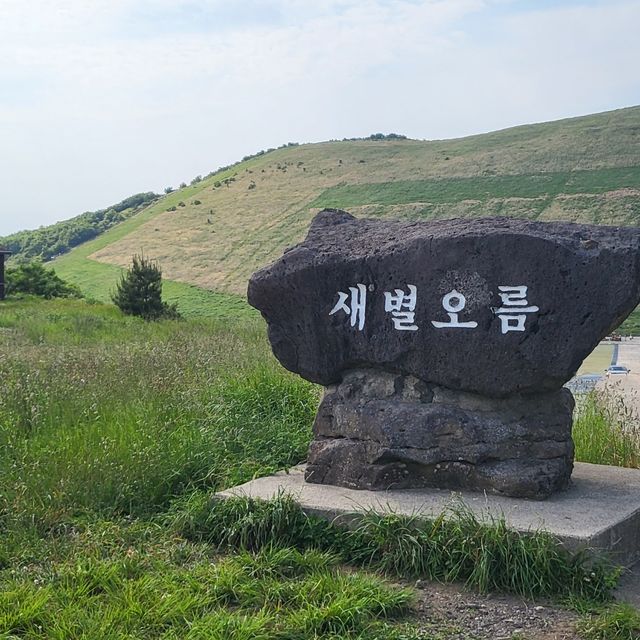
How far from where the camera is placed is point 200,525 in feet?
16.0

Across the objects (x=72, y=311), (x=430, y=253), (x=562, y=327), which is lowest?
(x=72, y=311)

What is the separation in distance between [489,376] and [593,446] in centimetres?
207

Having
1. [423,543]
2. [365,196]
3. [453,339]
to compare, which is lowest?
[423,543]

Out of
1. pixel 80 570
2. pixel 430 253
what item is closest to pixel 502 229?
pixel 430 253

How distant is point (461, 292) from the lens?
5152mm

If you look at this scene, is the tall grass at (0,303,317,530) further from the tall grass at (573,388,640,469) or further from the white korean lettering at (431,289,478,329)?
the tall grass at (573,388,640,469)

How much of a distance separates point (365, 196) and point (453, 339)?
42197 millimetres

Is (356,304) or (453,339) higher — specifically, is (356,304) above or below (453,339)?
above

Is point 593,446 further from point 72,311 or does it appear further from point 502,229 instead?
point 72,311

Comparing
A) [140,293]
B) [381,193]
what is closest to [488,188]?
[381,193]

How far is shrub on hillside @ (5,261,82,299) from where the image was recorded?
2683 centimetres

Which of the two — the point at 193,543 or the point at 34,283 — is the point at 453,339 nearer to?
the point at 193,543

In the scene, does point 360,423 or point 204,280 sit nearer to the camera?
point 360,423

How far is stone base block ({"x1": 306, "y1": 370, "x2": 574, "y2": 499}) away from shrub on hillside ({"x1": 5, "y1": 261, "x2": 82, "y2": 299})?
2277cm
